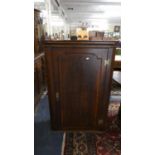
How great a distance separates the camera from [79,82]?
2010mm

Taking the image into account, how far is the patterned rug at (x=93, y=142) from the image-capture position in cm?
188

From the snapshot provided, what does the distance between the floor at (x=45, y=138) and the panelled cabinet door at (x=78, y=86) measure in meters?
0.16

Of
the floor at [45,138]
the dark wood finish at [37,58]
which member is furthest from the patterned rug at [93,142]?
the dark wood finish at [37,58]

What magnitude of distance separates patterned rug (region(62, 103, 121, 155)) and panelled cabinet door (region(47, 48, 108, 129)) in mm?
129

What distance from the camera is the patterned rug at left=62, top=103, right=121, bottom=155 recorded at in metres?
1.88

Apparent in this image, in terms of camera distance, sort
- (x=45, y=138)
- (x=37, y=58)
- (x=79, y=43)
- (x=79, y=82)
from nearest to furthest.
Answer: (x=79, y=43), (x=79, y=82), (x=45, y=138), (x=37, y=58)

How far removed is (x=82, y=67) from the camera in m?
1.94

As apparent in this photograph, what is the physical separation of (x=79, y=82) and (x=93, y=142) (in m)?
0.75

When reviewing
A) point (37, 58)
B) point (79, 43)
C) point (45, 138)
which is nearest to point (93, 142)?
point (45, 138)

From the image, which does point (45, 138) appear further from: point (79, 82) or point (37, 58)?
point (37, 58)

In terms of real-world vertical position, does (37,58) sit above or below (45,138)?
above
